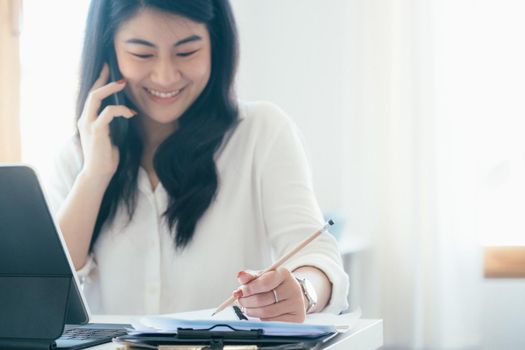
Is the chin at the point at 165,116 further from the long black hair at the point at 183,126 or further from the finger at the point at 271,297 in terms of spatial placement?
the finger at the point at 271,297

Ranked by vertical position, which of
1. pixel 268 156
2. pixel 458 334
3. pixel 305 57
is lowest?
pixel 458 334

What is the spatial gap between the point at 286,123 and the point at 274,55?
1.69 metres

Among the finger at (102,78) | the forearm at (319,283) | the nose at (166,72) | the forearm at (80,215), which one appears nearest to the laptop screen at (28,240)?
the forearm at (319,283)

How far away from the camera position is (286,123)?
1.69m

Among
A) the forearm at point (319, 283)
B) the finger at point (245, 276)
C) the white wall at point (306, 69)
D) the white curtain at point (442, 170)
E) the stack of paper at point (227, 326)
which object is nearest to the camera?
the stack of paper at point (227, 326)

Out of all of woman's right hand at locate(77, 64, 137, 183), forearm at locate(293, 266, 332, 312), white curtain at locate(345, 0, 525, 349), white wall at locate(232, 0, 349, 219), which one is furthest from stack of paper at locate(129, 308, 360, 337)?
white wall at locate(232, 0, 349, 219)

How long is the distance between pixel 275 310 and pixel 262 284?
49 mm

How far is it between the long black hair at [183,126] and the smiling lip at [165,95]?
7 centimetres

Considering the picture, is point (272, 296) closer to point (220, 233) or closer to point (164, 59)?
point (220, 233)

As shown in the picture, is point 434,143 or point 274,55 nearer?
point 434,143

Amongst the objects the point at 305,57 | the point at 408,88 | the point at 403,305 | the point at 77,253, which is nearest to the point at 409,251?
the point at 403,305

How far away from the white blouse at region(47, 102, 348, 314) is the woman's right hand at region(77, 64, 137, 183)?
77mm

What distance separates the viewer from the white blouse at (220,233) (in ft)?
5.14

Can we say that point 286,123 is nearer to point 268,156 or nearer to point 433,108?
point 268,156
